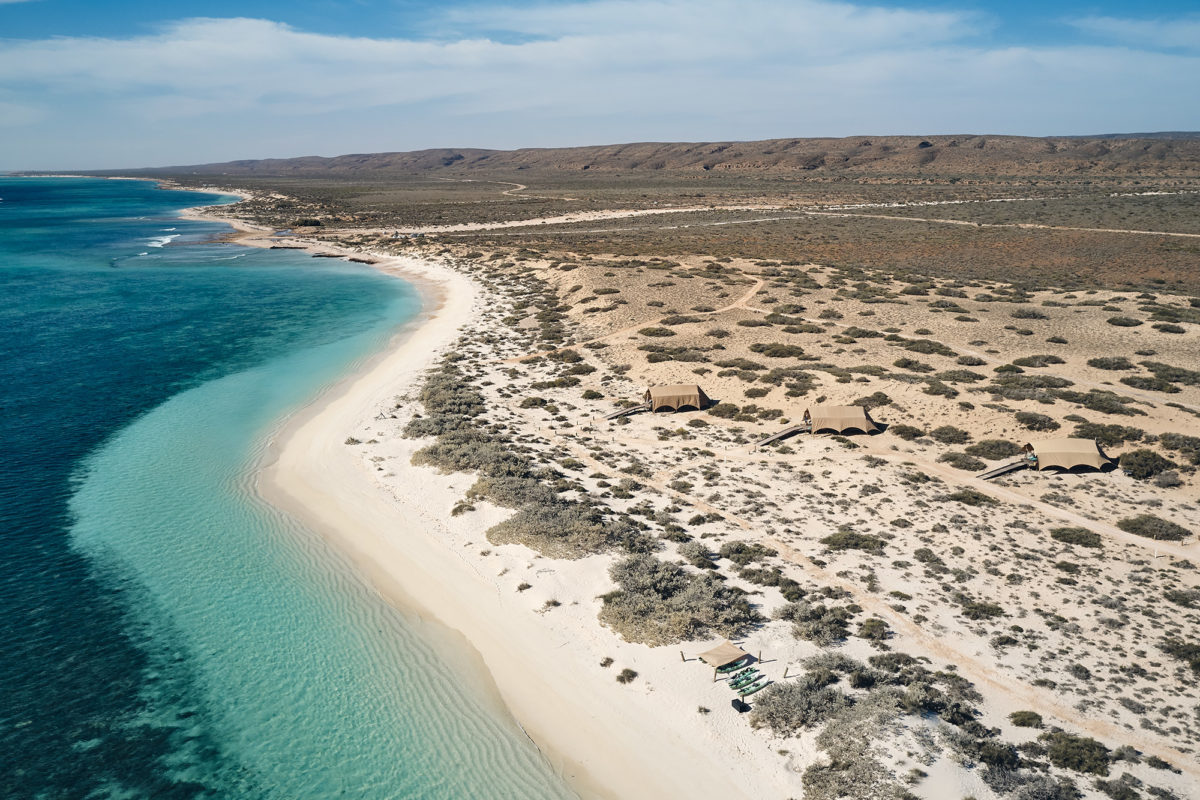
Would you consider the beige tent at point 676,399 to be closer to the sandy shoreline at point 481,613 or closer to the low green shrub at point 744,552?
the sandy shoreline at point 481,613

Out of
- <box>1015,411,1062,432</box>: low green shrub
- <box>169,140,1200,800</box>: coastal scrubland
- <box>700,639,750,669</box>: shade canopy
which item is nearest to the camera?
<box>169,140,1200,800</box>: coastal scrubland

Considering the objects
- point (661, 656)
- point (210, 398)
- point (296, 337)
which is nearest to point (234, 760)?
point (661, 656)

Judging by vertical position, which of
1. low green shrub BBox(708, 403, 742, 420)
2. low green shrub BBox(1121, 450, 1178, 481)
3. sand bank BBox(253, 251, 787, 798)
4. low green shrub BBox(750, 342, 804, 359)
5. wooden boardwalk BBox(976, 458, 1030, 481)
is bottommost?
sand bank BBox(253, 251, 787, 798)

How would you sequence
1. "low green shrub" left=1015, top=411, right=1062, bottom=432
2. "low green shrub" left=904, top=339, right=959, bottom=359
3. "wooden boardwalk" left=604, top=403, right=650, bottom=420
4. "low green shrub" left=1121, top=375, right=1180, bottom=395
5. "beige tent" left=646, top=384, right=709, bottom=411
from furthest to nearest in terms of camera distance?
1. "low green shrub" left=904, top=339, right=959, bottom=359
2. "wooden boardwalk" left=604, top=403, right=650, bottom=420
3. "beige tent" left=646, top=384, right=709, bottom=411
4. "low green shrub" left=1121, top=375, right=1180, bottom=395
5. "low green shrub" left=1015, top=411, right=1062, bottom=432

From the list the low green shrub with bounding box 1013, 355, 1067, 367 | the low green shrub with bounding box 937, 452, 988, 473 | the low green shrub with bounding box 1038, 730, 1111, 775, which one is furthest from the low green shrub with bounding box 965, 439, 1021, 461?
the low green shrub with bounding box 1038, 730, 1111, 775

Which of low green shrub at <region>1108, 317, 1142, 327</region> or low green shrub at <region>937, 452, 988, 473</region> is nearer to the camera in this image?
low green shrub at <region>937, 452, 988, 473</region>

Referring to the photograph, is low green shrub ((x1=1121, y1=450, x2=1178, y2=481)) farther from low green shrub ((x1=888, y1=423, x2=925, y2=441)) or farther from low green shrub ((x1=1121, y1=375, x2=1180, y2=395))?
low green shrub ((x1=1121, y1=375, x2=1180, y2=395))

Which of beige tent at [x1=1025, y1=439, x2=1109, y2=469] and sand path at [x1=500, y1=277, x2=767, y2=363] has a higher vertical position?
sand path at [x1=500, y1=277, x2=767, y2=363]
